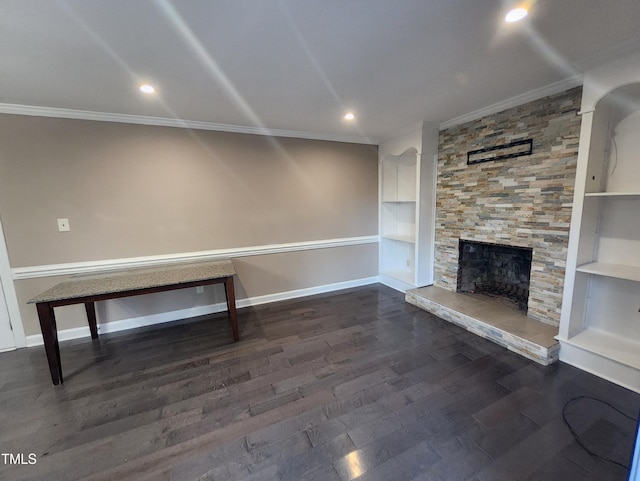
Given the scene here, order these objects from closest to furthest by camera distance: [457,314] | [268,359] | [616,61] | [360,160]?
[616,61] → [268,359] → [457,314] → [360,160]

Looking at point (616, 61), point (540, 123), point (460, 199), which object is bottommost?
point (460, 199)

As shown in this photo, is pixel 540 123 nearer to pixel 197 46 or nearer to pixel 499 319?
pixel 499 319

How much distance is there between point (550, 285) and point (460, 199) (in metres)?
1.31

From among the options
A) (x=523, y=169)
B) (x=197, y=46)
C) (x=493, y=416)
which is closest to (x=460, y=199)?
(x=523, y=169)

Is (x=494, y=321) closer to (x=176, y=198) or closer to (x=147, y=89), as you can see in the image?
(x=176, y=198)

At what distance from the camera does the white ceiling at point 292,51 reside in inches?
54.3

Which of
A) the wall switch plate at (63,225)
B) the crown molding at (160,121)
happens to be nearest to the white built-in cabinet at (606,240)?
the crown molding at (160,121)

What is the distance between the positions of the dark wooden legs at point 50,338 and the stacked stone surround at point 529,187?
13.7 ft

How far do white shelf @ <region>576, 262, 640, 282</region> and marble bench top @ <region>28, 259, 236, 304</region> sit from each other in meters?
3.08

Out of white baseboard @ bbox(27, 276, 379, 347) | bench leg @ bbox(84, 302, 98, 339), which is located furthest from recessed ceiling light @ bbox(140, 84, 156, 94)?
white baseboard @ bbox(27, 276, 379, 347)

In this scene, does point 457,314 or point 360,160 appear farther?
point 360,160

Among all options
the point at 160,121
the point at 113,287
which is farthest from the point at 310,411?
the point at 160,121

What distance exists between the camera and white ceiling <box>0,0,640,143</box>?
1.38 metres

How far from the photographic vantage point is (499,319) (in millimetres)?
2691
